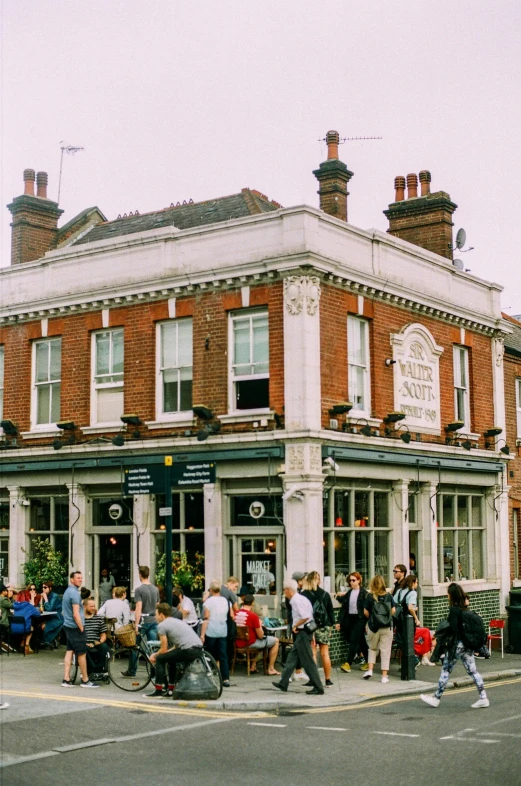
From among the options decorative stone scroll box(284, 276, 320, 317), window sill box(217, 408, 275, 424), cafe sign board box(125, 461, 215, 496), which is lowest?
cafe sign board box(125, 461, 215, 496)

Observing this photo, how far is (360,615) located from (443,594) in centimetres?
530

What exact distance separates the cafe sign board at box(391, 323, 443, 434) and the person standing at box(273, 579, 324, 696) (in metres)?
7.32

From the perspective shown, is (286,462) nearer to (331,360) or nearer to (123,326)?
(331,360)

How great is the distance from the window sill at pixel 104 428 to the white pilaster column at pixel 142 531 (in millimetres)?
1512

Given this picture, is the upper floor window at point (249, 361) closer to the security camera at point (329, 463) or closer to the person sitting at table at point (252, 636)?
the security camera at point (329, 463)

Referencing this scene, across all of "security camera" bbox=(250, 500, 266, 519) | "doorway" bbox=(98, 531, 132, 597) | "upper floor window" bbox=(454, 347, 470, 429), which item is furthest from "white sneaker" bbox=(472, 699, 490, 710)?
"upper floor window" bbox=(454, 347, 470, 429)

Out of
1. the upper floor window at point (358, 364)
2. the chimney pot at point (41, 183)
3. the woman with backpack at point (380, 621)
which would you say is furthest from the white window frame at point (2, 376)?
the woman with backpack at point (380, 621)

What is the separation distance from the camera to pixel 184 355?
20938 mm

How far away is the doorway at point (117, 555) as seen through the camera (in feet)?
70.4

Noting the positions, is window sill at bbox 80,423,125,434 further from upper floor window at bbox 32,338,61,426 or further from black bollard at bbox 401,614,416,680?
black bollard at bbox 401,614,416,680

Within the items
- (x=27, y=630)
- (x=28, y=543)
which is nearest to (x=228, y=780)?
(x=27, y=630)

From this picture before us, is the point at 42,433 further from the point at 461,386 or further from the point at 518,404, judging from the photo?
the point at 518,404

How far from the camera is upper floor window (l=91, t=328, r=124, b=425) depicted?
2180 cm

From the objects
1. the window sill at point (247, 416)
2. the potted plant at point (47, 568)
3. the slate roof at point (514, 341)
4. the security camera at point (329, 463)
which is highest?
the slate roof at point (514, 341)
